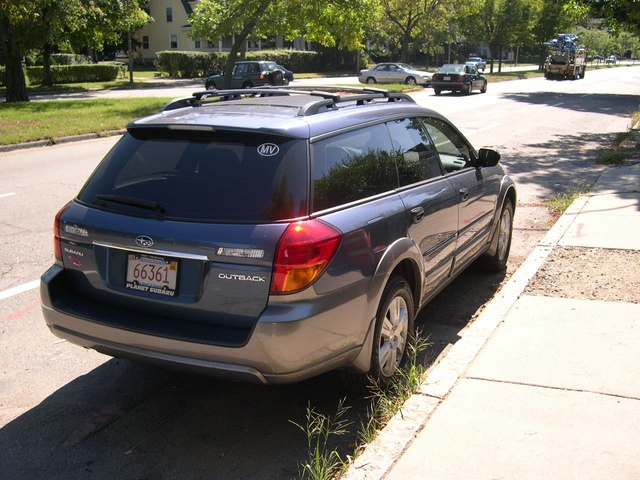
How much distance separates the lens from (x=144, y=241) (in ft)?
12.2

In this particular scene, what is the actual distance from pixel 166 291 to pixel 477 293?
3546mm

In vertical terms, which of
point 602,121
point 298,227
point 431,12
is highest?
point 431,12

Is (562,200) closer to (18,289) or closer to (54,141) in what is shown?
(18,289)

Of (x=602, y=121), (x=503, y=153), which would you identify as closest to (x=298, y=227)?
(x=503, y=153)

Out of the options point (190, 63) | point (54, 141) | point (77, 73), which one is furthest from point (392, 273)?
point (190, 63)

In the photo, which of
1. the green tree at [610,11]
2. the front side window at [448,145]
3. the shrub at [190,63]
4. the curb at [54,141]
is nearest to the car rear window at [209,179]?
the front side window at [448,145]

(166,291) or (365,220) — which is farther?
(365,220)

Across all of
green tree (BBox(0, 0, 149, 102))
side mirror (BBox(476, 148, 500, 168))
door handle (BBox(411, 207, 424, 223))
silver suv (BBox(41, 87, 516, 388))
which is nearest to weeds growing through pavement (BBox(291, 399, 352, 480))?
silver suv (BBox(41, 87, 516, 388))

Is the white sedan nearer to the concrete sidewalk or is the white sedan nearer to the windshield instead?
the windshield

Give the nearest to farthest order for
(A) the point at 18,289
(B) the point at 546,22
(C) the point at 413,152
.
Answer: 1. (C) the point at 413,152
2. (A) the point at 18,289
3. (B) the point at 546,22

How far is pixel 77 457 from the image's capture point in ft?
12.2

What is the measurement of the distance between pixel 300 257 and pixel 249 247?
0.26 metres

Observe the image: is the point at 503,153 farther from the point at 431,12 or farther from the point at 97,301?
the point at 431,12

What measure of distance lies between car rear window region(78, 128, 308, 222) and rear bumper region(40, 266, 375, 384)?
517mm
